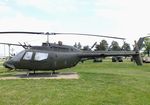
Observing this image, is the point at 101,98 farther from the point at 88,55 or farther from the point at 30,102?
the point at 88,55

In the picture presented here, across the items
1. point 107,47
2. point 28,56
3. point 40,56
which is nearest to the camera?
point 28,56

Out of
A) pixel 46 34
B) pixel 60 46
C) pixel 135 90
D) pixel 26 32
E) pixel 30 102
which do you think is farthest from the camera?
pixel 60 46

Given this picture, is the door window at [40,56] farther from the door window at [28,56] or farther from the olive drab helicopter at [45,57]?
the door window at [28,56]

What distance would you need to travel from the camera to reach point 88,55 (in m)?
23.5

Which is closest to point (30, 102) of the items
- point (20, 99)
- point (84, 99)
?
point (20, 99)

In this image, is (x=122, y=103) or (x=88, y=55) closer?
(x=122, y=103)

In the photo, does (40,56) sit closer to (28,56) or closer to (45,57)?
(45,57)

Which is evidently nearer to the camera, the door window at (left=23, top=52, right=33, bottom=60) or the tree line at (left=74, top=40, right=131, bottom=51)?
the door window at (left=23, top=52, right=33, bottom=60)

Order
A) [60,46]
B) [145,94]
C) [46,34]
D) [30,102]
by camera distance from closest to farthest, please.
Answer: [30,102] → [145,94] → [46,34] → [60,46]

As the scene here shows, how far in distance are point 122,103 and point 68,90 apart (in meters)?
3.30

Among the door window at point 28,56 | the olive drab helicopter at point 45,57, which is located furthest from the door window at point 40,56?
the door window at point 28,56

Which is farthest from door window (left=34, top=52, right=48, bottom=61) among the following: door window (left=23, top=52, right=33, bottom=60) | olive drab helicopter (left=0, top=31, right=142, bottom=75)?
door window (left=23, top=52, right=33, bottom=60)

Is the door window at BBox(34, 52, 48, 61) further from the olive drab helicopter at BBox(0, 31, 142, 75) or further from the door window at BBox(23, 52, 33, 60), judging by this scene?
the door window at BBox(23, 52, 33, 60)

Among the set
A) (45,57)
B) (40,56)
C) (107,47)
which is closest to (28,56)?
(40,56)
